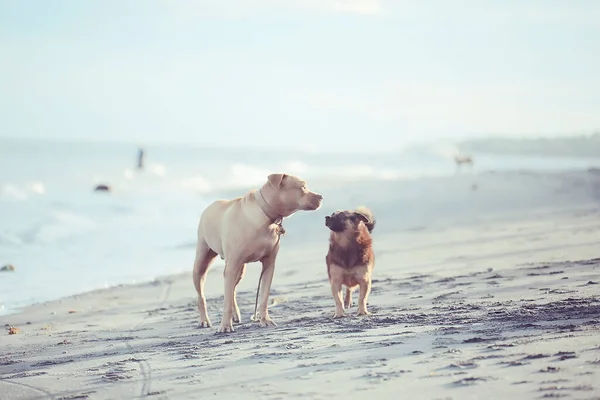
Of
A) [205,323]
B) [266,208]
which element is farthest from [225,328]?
[266,208]

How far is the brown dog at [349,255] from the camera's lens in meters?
7.76

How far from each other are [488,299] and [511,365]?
298 cm

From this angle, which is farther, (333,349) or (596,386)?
(333,349)

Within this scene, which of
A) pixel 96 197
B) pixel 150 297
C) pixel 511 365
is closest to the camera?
pixel 511 365

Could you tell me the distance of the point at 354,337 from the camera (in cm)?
630

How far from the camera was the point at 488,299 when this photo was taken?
306 inches

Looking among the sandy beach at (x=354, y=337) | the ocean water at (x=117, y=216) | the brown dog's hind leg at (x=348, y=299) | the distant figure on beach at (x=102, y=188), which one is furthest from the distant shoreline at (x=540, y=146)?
the brown dog's hind leg at (x=348, y=299)

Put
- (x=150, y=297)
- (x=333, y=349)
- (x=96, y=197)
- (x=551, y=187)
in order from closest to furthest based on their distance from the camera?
(x=333, y=349)
(x=150, y=297)
(x=551, y=187)
(x=96, y=197)

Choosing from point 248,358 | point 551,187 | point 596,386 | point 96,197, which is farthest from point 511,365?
point 96,197

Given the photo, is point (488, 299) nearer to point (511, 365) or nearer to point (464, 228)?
point (511, 365)

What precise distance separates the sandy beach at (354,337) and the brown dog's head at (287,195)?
968 millimetres

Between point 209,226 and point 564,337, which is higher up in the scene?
point 209,226

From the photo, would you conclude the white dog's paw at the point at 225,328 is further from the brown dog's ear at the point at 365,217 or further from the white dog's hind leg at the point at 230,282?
the brown dog's ear at the point at 365,217

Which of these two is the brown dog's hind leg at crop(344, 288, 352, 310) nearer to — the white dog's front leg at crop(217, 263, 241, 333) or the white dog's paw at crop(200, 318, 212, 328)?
the white dog's front leg at crop(217, 263, 241, 333)
